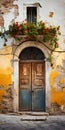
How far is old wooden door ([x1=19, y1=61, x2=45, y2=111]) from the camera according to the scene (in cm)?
1563

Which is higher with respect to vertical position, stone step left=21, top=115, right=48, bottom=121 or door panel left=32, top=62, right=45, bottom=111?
door panel left=32, top=62, right=45, bottom=111

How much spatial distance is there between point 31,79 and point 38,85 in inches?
14.6

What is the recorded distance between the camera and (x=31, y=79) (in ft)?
51.5

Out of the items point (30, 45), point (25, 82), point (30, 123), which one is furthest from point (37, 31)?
point (30, 123)

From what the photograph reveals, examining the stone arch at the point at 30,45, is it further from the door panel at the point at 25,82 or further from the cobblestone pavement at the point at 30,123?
the cobblestone pavement at the point at 30,123

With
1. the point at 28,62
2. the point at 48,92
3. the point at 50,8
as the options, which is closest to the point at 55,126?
the point at 48,92

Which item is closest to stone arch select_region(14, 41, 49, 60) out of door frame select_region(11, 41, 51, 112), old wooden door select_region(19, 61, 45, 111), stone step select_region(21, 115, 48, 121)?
door frame select_region(11, 41, 51, 112)

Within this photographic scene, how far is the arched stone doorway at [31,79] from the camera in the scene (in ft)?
51.3

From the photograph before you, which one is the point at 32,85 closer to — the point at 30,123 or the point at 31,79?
the point at 31,79

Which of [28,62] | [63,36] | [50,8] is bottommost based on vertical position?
[28,62]

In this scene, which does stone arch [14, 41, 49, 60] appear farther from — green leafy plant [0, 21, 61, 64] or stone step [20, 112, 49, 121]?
stone step [20, 112, 49, 121]

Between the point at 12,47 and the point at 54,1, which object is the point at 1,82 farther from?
the point at 54,1

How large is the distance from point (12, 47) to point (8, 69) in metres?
0.88

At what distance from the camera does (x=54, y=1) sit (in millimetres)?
15422
